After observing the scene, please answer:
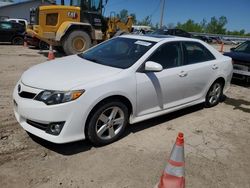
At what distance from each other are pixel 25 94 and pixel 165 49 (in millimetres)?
2496

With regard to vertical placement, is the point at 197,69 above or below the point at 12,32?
above

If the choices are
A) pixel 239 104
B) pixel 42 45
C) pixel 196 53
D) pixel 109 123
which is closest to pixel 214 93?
pixel 239 104

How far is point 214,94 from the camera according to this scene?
255 inches

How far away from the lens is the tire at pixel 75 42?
12508mm

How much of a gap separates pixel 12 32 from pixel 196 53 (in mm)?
15590

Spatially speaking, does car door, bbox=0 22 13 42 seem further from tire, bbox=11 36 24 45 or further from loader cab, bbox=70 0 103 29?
loader cab, bbox=70 0 103 29

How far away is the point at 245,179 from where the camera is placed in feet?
12.2

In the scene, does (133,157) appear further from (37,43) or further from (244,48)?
(37,43)

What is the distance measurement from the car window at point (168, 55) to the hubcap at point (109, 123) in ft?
3.62

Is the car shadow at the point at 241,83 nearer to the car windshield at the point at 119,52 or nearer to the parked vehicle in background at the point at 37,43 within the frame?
the car windshield at the point at 119,52

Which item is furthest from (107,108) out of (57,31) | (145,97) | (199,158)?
(57,31)

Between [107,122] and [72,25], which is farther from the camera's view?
[72,25]

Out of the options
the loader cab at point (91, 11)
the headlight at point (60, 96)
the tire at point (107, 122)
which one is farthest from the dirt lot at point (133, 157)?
the loader cab at point (91, 11)

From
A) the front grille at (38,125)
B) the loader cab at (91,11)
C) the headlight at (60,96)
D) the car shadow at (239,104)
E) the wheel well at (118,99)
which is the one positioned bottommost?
the car shadow at (239,104)
